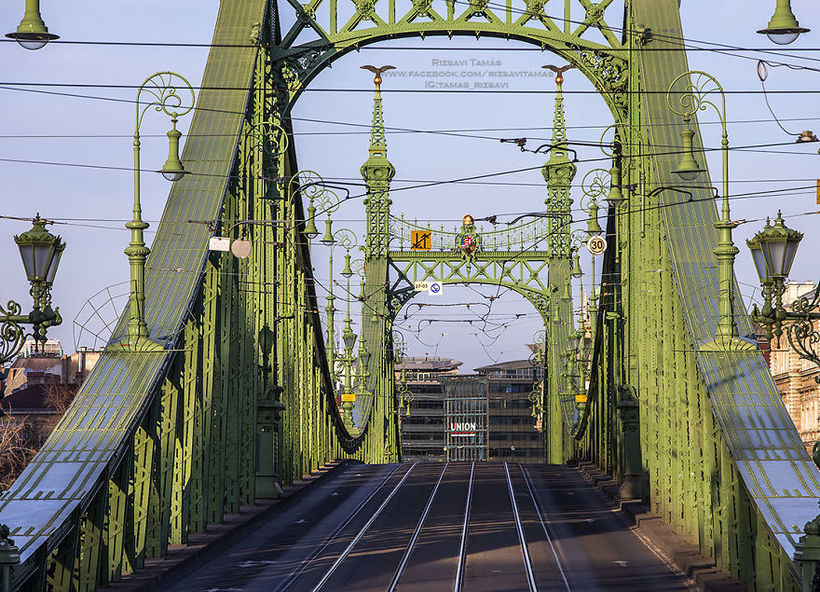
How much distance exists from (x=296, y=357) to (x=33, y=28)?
22131mm

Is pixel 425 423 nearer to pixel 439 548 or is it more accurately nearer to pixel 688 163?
pixel 439 548

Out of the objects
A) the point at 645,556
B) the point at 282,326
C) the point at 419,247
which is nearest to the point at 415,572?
the point at 645,556

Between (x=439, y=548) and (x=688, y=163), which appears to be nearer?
(x=688, y=163)

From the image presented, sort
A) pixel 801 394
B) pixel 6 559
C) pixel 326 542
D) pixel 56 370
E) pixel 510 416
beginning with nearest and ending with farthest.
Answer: pixel 6 559 < pixel 326 542 < pixel 801 394 < pixel 56 370 < pixel 510 416

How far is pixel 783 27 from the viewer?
53.3 feet

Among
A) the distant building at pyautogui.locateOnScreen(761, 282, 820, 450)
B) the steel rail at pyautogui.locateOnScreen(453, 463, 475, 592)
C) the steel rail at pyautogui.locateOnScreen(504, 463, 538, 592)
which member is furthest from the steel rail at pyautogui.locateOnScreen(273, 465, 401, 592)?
the distant building at pyautogui.locateOnScreen(761, 282, 820, 450)

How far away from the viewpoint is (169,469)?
2341cm

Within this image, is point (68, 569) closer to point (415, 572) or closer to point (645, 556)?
point (415, 572)

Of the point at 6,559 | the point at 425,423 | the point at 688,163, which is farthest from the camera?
the point at 425,423

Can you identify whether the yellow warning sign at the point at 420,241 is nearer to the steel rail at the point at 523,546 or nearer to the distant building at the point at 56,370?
the distant building at the point at 56,370

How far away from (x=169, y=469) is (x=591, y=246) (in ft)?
54.7

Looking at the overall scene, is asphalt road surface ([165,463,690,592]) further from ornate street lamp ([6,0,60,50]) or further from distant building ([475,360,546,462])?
distant building ([475,360,546,462])

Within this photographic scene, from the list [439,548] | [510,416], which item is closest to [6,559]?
[439,548]

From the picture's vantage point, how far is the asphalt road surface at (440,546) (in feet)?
75.7
